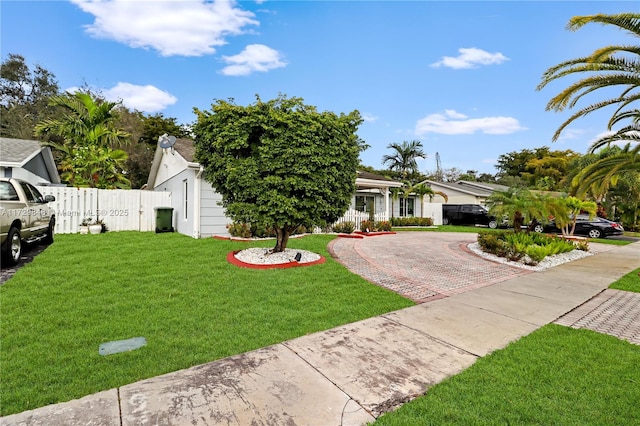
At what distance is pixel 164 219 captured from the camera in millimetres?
12617

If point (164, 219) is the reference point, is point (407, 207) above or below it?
above

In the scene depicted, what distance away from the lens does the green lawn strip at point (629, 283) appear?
659 centimetres

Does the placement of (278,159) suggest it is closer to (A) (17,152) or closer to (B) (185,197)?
(B) (185,197)

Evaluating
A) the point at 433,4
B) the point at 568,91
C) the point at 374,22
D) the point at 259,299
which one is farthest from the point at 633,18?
the point at 259,299

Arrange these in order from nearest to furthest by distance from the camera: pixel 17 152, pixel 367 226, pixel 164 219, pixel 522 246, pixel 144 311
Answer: pixel 144 311 → pixel 522 246 → pixel 164 219 → pixel 17 152 → pixel 367 226

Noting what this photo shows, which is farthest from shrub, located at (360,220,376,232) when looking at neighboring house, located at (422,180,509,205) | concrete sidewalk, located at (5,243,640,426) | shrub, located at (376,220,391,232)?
neighboring house, located at (422,180,509,205)

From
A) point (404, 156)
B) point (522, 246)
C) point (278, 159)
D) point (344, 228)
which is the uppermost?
point (404, 156)

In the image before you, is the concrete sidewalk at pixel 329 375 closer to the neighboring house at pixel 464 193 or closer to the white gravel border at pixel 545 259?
the white gravel border at pixel 545 259

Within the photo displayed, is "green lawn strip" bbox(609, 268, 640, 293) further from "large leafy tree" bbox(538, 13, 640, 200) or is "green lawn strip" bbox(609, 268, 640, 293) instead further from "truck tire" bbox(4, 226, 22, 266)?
"truck tire" bbox(4, 226, 22, 266)

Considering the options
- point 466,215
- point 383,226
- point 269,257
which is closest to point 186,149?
point 269,257

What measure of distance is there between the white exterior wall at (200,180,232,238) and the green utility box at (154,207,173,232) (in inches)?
99.1

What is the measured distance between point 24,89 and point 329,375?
40609mm

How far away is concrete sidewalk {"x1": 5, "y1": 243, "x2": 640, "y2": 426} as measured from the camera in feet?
7.77

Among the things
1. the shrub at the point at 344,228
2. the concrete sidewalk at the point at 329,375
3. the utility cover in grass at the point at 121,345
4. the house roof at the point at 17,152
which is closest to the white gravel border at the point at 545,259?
the concrete sidewalk at the point at 329,375
